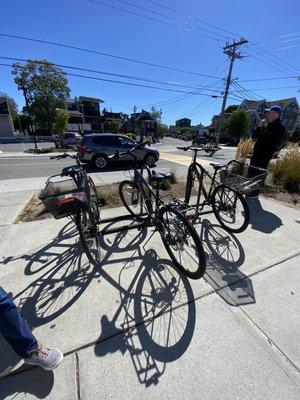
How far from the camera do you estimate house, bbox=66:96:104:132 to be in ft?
147

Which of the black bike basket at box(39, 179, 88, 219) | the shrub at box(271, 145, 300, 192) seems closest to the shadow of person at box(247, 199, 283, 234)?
the shrub at box(271, 145, 300, 192)

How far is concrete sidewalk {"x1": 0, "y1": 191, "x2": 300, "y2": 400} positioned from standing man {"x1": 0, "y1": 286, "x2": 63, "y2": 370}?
0.34ft

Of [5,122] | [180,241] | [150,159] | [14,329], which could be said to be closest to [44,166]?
[150,159]

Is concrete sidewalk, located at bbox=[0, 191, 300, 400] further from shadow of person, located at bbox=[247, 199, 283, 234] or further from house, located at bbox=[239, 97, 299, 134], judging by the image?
house, located at bbox=[239, 97, 299, 134]

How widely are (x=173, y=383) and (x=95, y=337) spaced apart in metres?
0.70

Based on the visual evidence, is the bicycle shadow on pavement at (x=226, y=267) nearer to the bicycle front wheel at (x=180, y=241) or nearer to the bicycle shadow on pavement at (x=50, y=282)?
the bicycle front wheel at (x=180, y=241)

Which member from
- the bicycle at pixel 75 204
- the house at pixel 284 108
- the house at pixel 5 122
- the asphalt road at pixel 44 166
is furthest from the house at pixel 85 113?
the bicycle at pixel 75 204

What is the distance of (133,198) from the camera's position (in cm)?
413

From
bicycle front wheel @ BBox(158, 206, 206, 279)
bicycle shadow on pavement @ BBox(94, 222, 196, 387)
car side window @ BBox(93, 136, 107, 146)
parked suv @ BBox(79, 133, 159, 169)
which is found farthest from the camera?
car side window @ BBox(93, 136, 107, 146)

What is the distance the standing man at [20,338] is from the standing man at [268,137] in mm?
5188

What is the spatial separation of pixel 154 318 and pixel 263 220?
3064mm

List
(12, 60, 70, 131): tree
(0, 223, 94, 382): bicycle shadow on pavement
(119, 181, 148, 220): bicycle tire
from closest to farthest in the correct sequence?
1. (0, 223, 94, 382): bicycle shadow on pavement
2. (119, 181, 148, 220): bicycle tire
3. (12, 60, 70, 131): tree

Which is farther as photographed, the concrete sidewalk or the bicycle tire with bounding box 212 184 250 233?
the bicycle tire with bounding box 212 184 250 233

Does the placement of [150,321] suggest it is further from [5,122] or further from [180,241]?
[5,122]
